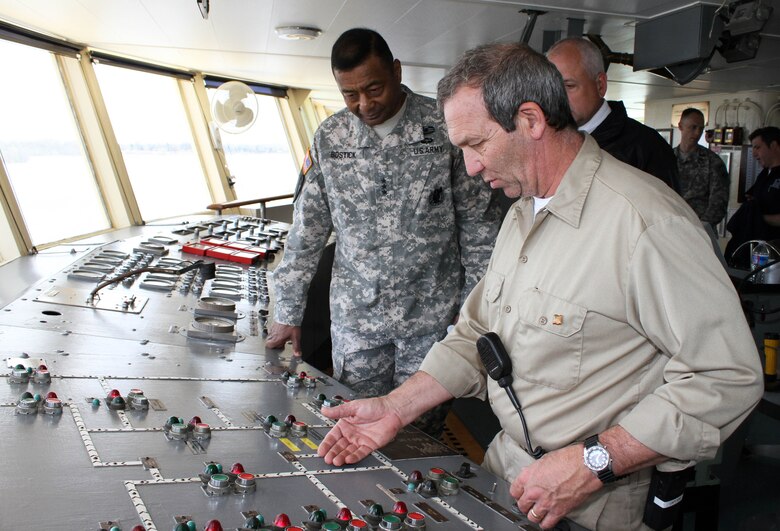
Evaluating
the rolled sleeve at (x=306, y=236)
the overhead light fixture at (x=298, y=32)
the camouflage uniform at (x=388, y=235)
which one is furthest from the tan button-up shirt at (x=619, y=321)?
the overhead light fixture at (x=298, y=32)

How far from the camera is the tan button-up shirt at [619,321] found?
3.57ft

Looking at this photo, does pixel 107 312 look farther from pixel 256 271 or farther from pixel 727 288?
pixel 727 288

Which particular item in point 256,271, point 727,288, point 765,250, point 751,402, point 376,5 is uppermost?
point 376,5

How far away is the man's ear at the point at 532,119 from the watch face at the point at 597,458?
0.51m

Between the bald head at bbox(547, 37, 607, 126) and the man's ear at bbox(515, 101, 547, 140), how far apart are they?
50.7 inches

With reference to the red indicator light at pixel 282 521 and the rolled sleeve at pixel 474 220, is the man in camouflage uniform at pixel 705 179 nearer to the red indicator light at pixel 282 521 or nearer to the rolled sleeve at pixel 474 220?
the rolled sleeve at pixel 474 220

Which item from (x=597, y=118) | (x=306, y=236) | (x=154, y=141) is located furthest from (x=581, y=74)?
(x=154, y=141)

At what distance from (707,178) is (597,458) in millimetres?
5344

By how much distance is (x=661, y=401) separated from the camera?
111cm

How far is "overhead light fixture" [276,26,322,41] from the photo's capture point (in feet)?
17.8

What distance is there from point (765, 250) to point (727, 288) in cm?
334

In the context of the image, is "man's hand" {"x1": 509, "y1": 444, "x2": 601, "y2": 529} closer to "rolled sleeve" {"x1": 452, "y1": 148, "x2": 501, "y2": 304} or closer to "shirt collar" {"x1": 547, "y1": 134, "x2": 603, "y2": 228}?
"shirt collar" {"x1": 547, "y1": 134, "x2": 603, "y2": 228}

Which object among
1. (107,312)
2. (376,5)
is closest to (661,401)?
(107,312)

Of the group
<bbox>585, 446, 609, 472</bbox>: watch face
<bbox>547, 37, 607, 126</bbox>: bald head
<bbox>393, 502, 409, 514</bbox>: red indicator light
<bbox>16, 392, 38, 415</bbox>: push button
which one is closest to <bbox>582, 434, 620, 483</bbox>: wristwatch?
<bbox>585, 446, 609, 472</bbox>: watch face
